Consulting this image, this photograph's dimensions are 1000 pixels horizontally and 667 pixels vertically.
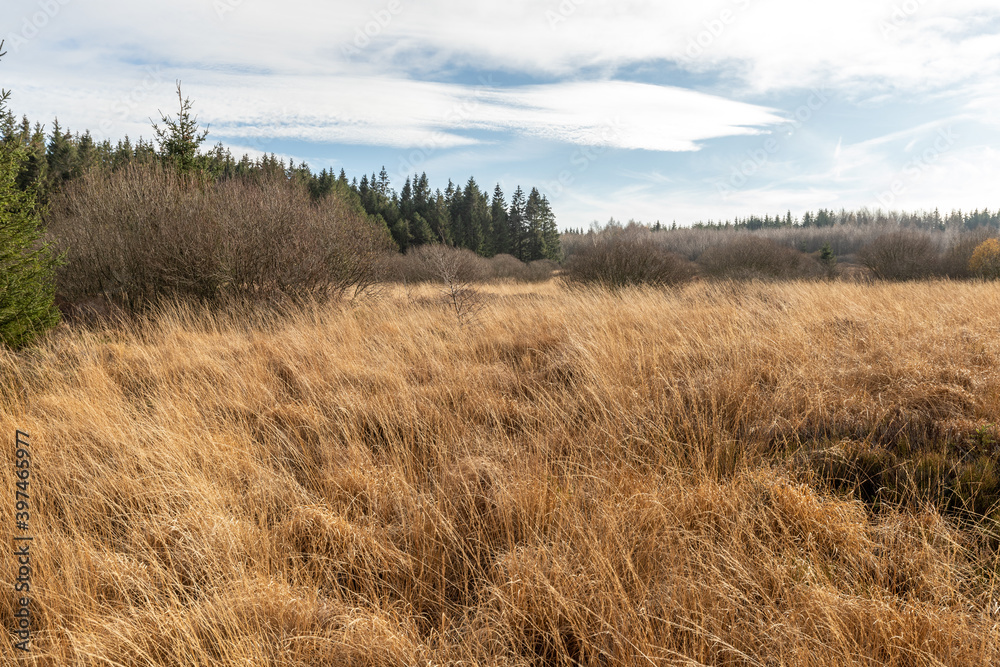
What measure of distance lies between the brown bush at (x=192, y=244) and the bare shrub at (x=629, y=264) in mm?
9917

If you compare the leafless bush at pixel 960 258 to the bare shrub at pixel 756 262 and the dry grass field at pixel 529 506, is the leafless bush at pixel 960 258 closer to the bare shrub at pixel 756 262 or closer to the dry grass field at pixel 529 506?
the bare shrub at pixel 756 262

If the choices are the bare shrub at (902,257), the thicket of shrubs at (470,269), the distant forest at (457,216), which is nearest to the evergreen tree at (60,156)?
the distant forest at (457,216)

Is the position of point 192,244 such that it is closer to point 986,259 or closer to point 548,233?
point 986,259

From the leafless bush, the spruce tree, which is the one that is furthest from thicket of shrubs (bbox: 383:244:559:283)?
the leafless bush

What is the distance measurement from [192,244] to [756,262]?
20552mm

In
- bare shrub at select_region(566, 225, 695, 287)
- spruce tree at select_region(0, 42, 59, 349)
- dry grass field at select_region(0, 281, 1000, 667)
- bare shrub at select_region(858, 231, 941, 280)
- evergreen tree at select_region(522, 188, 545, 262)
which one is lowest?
dry grass field at select_region(0, 281, 1000, 667)

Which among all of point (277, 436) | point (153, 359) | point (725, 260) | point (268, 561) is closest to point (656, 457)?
point (268, 561)

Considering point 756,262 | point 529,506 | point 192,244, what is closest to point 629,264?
point 756,262

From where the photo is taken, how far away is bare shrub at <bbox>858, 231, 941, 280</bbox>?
77.4 ft

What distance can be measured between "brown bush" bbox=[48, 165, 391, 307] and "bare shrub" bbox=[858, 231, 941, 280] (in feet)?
84.9

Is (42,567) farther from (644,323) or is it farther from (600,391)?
(644,323)

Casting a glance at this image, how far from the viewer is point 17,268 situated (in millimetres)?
5656

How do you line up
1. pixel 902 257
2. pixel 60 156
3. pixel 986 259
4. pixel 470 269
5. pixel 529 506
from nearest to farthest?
pixel 529 506 → pixel 902 257 → pixel 986 259 → pixel 470 269 → pixel 60 156

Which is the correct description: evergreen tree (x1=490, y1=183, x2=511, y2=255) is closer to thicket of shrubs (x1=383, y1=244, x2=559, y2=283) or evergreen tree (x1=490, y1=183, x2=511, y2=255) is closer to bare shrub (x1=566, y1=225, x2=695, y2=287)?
thicket of shrubs (x1=383, y1=244, x2=559, y2=283)
